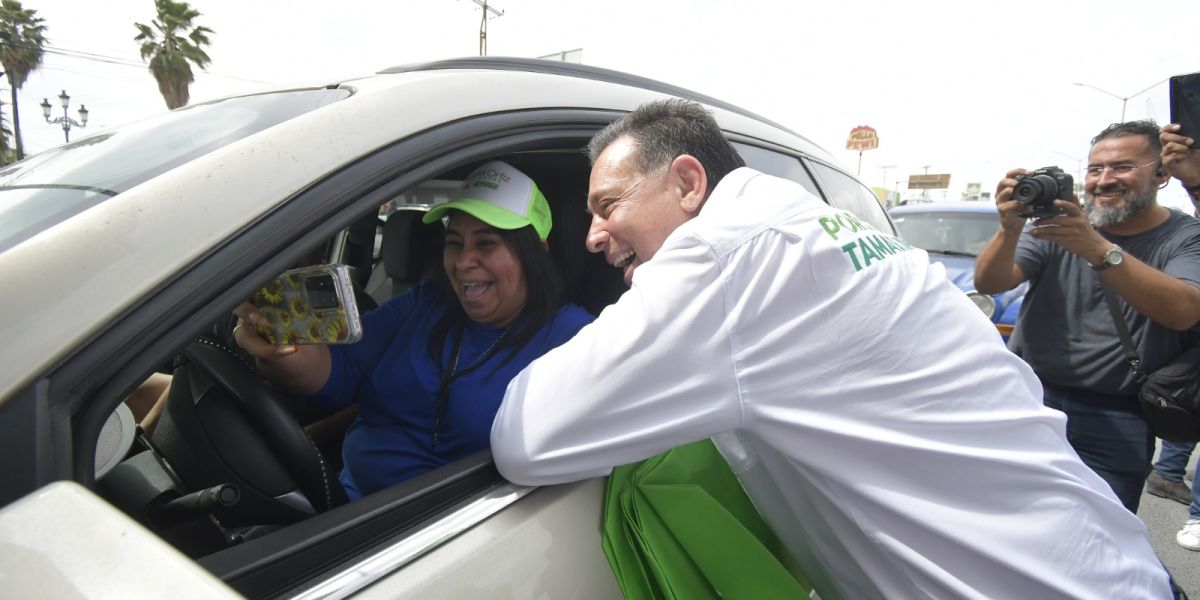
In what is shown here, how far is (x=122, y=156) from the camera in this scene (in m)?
1.07

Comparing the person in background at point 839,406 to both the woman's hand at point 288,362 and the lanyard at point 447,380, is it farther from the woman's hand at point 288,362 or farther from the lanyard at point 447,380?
the woman's hand at point 288,362

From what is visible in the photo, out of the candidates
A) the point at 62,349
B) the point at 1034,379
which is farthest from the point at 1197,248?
the point at 62,349

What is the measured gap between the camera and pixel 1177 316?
201 cm

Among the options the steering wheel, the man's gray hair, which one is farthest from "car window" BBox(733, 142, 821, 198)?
the steering wheel

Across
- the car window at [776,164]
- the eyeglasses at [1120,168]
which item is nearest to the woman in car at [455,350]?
the car window at [776,164]

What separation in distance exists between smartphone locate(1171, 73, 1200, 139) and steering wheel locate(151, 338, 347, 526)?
321 centimetres

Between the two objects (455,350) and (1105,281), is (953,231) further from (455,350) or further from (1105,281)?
(455,350)

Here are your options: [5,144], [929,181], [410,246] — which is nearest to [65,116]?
[5,144]

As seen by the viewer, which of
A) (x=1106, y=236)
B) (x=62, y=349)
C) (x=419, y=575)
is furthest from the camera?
(x=1106, y=236)

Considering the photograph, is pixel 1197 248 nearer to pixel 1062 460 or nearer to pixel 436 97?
pixel 1062 460

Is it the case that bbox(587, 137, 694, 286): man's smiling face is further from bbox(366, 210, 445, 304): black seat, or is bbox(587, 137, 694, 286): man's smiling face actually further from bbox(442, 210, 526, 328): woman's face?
bbox(366, 210, 445, 304): black seat

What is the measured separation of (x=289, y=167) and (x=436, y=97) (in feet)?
1.08

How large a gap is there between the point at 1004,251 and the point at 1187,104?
34.2 inches

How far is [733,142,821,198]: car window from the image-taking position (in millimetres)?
1990
